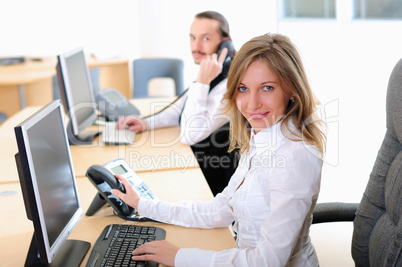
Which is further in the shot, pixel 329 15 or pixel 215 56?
pixel 329 15

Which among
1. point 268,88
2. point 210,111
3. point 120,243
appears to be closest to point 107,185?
point 120,243

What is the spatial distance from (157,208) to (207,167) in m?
0.87

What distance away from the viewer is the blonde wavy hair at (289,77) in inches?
48.3

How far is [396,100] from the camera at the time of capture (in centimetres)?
116

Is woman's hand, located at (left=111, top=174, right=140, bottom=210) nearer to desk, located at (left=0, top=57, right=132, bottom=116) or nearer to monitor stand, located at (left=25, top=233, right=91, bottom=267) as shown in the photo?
monitor stand, located at (left=25, top=233, right=91, bottom=267)

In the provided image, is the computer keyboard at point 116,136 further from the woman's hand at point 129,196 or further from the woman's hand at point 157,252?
the woman's hand at point 157,252

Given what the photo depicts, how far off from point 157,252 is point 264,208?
31cm

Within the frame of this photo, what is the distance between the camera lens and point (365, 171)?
12.1 feet

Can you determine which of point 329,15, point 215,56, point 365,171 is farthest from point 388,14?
point 215,56

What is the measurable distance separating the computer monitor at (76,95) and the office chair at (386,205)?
141 centimetres

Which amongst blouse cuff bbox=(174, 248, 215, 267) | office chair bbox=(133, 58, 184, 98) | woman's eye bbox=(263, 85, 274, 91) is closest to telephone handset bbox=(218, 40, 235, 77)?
woman's eye bbox=(263, 85, 274, 91)

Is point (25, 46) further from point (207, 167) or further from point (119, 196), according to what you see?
point (119, 196)

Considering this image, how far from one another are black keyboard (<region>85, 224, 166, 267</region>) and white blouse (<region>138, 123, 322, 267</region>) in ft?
0.27

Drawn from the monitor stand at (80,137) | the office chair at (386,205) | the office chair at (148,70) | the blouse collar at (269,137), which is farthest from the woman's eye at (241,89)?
the office chair at (148,70)
